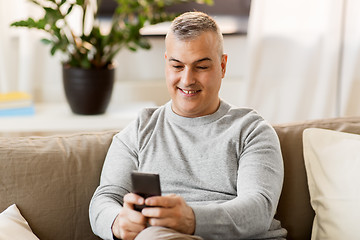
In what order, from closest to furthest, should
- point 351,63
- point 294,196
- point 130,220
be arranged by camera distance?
point 130,220 < point 294,196 < point 351,63

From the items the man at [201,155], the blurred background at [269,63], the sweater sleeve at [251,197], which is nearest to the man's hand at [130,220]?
the man at [201,155]

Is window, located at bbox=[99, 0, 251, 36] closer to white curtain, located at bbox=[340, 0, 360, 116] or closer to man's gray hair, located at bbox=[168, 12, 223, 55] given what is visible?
white curtain, located at bbox=[340, 0, 360, 116]

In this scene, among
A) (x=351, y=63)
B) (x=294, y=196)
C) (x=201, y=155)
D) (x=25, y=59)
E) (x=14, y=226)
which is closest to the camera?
(x=14, y=226)

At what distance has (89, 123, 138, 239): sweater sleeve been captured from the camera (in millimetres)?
1645

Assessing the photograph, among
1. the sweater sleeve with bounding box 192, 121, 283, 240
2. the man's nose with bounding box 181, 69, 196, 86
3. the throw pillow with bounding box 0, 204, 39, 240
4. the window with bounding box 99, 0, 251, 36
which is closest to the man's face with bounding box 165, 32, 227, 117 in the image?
the man's nose with bounding box 181, 69, 196, 86

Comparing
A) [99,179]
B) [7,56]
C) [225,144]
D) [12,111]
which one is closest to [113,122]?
[12,111]

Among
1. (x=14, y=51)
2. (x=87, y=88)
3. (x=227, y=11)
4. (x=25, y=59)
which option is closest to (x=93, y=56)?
(x=87, y=88)

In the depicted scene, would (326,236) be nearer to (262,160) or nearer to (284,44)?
(262,160)

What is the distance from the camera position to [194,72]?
1742 millimetres

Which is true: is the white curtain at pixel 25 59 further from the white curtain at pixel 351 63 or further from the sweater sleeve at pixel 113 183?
the white curtain at pixel 351 63

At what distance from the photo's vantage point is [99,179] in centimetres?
184

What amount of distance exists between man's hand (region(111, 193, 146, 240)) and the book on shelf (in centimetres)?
150

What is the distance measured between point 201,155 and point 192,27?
0.39m

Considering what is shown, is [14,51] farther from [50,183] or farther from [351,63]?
[351,63]
